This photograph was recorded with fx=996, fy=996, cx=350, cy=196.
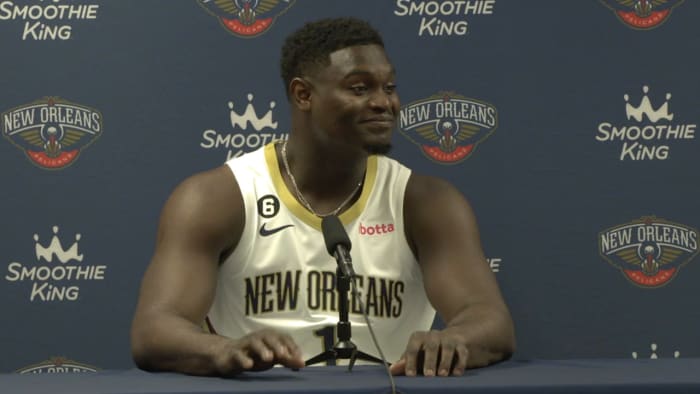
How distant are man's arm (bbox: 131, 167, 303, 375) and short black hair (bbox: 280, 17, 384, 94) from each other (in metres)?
0.29

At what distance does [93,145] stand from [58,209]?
0.63 feet

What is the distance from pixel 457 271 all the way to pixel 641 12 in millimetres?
1030

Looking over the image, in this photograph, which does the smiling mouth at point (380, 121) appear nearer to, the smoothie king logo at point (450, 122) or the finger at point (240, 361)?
the smoothie king logo at point (450, 122)

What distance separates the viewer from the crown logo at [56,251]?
264 centimetres

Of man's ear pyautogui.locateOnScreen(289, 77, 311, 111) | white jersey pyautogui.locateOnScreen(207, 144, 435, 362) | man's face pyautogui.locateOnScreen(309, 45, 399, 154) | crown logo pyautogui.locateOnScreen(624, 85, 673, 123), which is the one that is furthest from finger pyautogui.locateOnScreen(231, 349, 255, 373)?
crown logo pyautogui.locateOnScreen(624, 85, 673, 123)

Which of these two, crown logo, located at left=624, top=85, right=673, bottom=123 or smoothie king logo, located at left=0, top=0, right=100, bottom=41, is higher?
smoothie king logo, located at left=0, top=0, right=100, bottom=41

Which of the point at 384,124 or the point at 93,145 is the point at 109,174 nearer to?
the point at 93,145

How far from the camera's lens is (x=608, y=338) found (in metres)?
2.70

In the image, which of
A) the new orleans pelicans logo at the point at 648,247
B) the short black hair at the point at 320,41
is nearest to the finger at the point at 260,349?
the short black hair at the point at 320,41

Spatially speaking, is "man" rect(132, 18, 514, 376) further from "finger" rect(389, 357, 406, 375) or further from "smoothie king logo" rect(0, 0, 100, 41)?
"smoothie king logo" rect(0, 0, 100, 41)

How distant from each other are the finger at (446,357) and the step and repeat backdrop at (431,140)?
1.13 m

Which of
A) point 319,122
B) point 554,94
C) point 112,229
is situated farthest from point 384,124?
point 112,229

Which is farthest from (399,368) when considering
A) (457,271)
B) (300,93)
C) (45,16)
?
(45,16)

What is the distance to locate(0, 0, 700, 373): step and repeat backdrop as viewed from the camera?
8.69 feet
